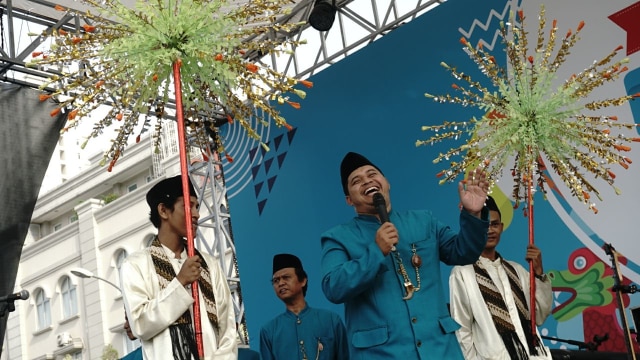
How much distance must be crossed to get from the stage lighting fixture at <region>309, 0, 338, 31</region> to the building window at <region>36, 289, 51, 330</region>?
60.8 ft

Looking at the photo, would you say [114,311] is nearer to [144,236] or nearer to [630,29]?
[144,236]

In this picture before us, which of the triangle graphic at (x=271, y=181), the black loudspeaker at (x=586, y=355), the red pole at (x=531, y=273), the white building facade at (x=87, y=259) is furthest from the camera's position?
the white building facade at (x=87, y=259)

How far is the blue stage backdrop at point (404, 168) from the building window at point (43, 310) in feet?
54.7

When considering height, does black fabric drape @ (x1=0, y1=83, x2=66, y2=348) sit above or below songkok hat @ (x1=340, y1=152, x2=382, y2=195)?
above

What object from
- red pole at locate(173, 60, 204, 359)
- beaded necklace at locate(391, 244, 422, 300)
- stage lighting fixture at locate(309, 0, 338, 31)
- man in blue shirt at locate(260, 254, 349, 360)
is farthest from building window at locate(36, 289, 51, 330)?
beaded necklace at locate(391, 244, 422, 300)

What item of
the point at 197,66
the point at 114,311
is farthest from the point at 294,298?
the point at 114,311

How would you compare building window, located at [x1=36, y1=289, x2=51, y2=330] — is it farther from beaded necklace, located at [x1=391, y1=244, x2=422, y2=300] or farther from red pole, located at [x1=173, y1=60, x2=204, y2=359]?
beaded necklace, located at [x1=391, y1=244, x2=422, y2=300]

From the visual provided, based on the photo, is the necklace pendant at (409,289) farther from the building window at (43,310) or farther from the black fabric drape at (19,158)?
the building window at (43,310)

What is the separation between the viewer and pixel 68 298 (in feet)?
80.0

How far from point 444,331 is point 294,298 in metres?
2.44

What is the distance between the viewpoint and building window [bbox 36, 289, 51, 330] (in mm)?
24984

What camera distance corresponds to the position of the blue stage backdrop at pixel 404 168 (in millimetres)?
6895

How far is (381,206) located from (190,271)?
2.61 ft

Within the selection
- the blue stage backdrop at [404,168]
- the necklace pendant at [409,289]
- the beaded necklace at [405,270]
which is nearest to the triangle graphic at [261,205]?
the blue stage backdrop at [404,168]
